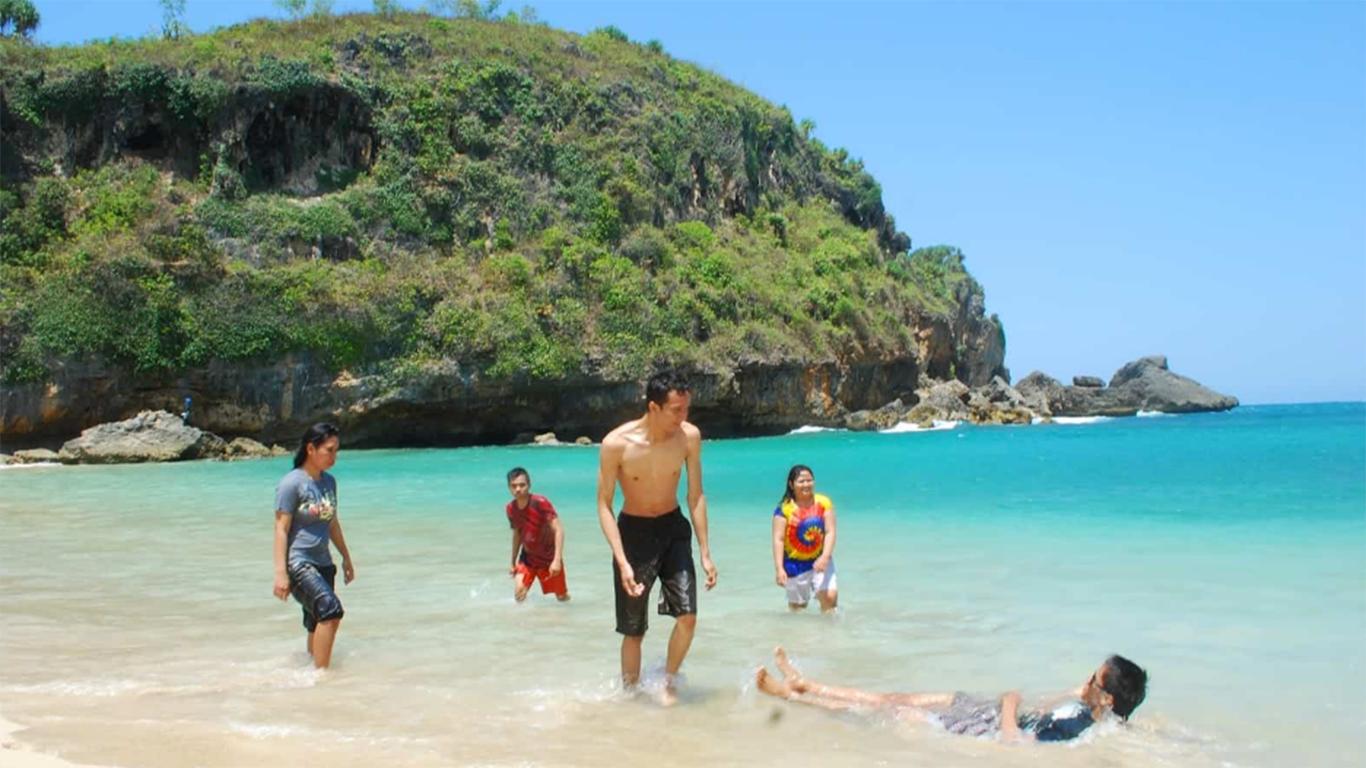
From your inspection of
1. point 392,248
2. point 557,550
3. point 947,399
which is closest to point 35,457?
point 392,248

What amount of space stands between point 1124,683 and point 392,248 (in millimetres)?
34360

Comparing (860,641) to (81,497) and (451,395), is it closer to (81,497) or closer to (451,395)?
(81,497)

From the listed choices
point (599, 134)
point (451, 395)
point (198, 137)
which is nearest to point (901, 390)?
point (599, 134)

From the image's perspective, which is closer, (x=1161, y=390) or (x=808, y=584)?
(x=808, y=584)

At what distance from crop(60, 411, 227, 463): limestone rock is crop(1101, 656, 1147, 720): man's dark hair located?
28.2 m

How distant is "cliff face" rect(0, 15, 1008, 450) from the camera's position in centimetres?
3222

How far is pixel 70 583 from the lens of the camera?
366 inches

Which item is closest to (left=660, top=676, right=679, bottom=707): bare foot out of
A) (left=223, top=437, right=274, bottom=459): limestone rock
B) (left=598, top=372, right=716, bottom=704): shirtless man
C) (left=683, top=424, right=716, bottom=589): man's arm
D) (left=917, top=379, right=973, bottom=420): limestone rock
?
(left=598, top=372, right=716, bottom=704): shirtless man

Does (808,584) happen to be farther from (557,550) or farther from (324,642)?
(324,642)

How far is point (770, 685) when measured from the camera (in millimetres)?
5766

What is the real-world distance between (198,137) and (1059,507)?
107ft

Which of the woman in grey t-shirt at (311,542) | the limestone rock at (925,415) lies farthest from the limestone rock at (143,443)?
the limestone rock at (925,415)

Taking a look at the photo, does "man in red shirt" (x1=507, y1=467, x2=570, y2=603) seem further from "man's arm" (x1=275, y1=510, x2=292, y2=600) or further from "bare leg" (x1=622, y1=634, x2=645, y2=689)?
"bare leg" (x1=622, y1=634, x2=645, y2=689)

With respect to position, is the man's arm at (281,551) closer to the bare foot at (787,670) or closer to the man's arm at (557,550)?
the man's arm at (557,550)
